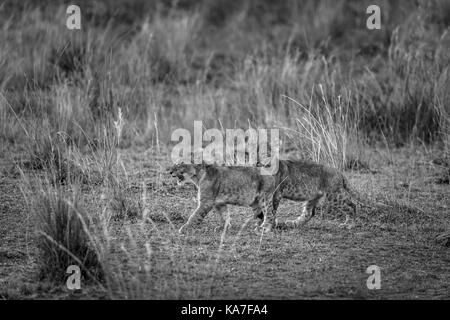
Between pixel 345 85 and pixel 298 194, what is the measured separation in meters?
4.48

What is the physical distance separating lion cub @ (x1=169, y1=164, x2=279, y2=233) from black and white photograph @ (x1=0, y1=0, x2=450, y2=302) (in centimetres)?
2

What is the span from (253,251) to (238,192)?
837mm

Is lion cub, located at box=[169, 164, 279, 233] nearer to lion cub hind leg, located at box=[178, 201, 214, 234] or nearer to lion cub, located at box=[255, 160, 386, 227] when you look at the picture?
lion cub hind leg, located at box=[178, 201, 214, 234]

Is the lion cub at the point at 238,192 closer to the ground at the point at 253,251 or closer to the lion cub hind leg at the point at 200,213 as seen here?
the lion cub hind leg at the point at 200,213

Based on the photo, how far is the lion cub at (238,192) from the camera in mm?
8148

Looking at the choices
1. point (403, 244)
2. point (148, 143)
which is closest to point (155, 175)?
point (148, 143)

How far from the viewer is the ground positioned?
655 centimetres

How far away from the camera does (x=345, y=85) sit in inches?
486

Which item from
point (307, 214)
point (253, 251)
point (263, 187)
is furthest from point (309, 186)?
point (253, 251)

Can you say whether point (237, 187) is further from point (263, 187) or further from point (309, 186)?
point (309, 186)

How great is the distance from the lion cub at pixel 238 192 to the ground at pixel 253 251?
0.64ft

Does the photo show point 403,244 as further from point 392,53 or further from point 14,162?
point 392,53

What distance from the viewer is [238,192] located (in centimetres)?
815

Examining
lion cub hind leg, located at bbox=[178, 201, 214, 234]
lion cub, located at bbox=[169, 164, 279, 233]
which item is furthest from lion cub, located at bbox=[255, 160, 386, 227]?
lion cub hind leg, located at bbox=[178, 201, 214, 234]
